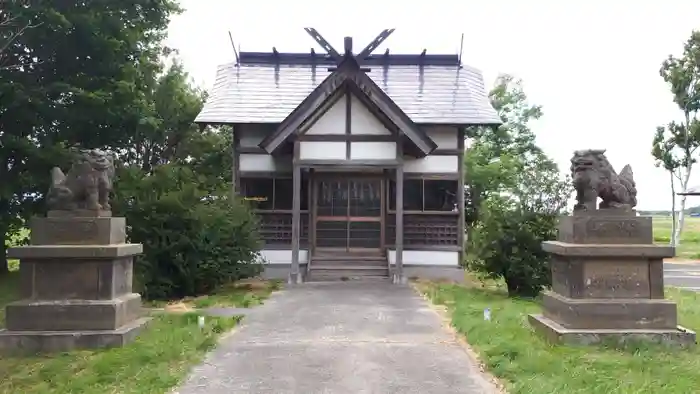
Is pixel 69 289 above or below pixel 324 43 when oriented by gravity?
below

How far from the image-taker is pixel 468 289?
1503 centimetres

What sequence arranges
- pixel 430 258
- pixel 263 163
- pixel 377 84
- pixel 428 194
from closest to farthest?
pixel 430 258
pixel 263 163
pixel 428 194
pixel 377 84

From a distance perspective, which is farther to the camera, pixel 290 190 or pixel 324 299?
pixel 290 190

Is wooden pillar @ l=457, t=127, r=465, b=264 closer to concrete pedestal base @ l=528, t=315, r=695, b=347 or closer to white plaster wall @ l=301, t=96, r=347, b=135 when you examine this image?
white plaster wall @ l=301, t=96, r=347, b=135

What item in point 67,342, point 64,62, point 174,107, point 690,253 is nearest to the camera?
point 67,342

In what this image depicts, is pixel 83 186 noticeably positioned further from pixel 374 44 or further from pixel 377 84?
pixel 377 84

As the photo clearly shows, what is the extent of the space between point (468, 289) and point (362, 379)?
917 cm

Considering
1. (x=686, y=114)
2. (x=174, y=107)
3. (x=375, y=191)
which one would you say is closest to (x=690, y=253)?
(x=686, y=114)

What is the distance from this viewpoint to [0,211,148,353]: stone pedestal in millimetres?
7672

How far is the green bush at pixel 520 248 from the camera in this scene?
13.0 m

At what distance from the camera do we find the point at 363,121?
1650 centimetres

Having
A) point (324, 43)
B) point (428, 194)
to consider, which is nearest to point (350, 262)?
point (428, 194)

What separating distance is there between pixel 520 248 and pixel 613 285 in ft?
16.7

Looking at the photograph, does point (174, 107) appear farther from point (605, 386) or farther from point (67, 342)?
point (605, 386)
